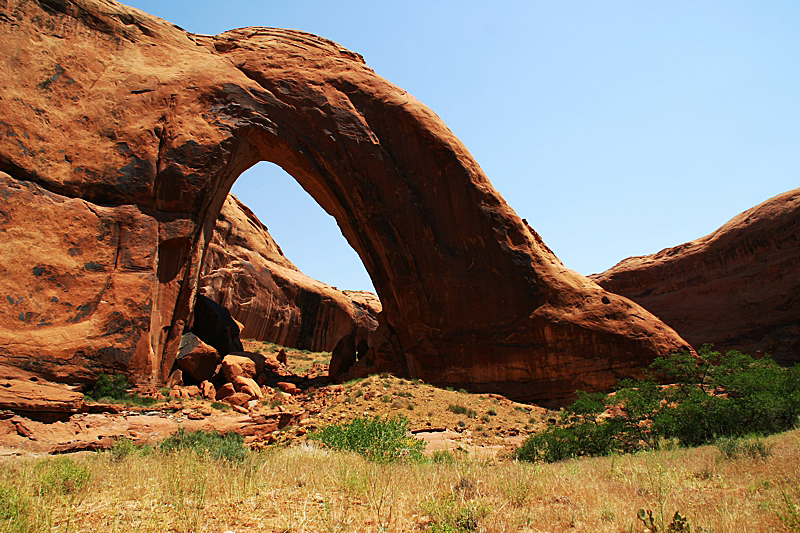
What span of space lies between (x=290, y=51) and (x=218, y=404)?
1716 centimetres

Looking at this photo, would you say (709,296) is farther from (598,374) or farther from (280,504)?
(280,504)

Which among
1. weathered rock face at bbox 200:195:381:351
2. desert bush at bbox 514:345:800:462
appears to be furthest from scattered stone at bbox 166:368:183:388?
desert bush at bbox 514:345:800:462

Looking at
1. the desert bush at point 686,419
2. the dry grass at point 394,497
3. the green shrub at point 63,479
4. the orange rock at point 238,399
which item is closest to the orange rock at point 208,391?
the orange rock at point 238,399

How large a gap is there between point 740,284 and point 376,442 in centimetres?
3058

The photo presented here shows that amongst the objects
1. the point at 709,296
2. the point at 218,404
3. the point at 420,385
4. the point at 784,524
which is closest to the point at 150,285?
the point at 218,404

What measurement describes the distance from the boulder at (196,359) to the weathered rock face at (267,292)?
31.3 feet

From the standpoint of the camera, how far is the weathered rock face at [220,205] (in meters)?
14.2

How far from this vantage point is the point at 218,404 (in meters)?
14.5

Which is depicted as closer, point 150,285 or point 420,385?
point 150,285

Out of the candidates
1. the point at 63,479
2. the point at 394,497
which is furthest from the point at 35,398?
the point at 394,497

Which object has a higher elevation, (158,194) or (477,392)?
(158,194)

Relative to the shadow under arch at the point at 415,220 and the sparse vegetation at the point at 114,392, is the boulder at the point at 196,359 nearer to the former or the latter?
the sparse vegetation at the point at 114,392

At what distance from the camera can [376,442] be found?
9203 mm

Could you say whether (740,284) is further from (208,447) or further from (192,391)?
(208,447)
